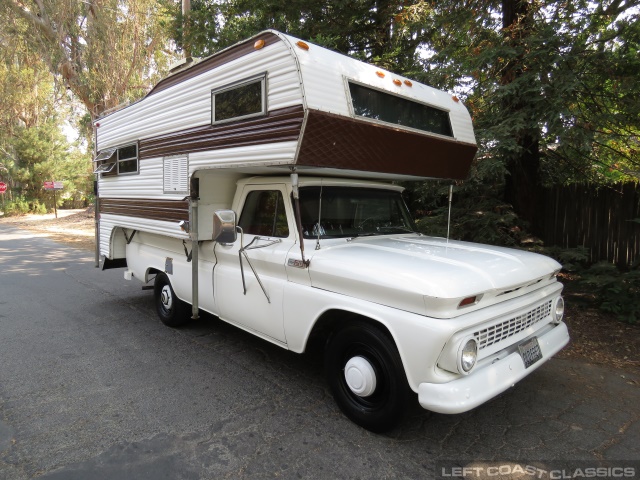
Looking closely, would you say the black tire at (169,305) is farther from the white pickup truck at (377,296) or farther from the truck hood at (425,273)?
the truck hood at (425,273)

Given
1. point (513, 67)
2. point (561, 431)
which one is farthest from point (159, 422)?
point (513, 67)

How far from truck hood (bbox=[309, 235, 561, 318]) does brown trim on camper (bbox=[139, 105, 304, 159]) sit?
39.9 inches

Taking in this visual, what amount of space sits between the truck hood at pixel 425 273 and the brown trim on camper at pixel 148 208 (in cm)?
192

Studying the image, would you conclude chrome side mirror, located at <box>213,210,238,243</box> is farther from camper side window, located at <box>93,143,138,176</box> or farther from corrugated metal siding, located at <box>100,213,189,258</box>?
camper side window, located at <box>93,143,138,176</box>

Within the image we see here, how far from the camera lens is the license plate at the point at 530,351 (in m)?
2.96

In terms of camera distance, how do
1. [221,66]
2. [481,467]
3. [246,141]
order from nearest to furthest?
[481,467] < [246,141] < [221,66]

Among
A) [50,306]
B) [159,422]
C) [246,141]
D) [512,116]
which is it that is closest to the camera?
[159,422]

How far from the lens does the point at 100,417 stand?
3195 mm

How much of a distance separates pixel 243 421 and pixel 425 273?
1.79m

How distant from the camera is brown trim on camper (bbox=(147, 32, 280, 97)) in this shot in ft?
11.3

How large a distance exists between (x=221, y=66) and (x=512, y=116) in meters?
3.83

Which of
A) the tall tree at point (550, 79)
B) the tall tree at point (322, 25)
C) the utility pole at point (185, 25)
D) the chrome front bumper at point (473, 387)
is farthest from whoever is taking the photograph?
the utility pole at point (185, 25)

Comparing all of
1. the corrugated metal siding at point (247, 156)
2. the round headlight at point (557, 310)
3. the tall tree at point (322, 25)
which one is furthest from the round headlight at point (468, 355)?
the tall tree at point (322, 25)

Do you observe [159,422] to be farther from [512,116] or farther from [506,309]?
[512,116]
